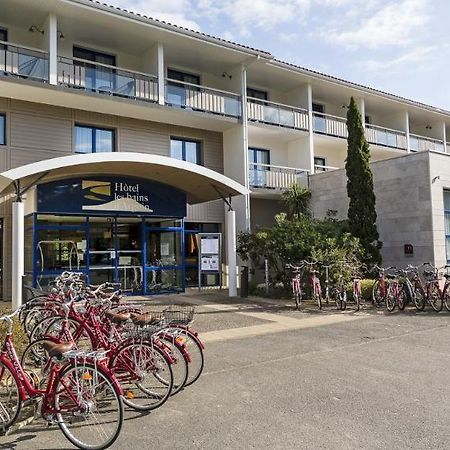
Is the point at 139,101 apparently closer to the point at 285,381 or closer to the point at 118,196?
the point at 118,196

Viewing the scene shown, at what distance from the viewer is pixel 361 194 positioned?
15.8 meters

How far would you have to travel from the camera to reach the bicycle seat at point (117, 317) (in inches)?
218

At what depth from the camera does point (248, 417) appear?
466cm

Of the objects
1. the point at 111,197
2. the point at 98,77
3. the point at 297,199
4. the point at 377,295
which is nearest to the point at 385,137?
the point at 297,199

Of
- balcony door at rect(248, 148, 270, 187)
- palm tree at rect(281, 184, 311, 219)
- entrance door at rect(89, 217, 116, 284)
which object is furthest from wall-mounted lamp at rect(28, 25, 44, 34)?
palm tree at rect(281, 184, 311, 219)

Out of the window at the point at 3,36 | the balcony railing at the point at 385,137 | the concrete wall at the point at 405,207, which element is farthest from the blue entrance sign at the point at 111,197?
the balcony railing at the point at 385,137

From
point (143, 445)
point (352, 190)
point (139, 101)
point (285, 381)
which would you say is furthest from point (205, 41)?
point (143, 445)

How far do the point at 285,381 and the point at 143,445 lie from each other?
2.30 meters

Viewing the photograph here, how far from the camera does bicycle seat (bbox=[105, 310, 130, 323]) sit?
5.53m

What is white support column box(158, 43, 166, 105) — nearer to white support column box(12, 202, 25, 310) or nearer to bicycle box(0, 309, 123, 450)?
white support column box(12, 202, 25, 310)

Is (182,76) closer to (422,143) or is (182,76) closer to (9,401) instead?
→ (422,143)

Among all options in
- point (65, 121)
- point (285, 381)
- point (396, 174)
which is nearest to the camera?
point (285, 381)

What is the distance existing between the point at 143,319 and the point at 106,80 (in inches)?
460

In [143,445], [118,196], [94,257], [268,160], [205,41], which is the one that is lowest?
[143,445]
